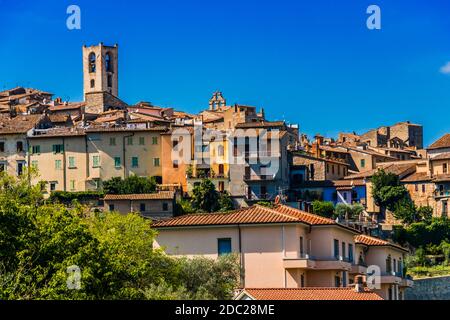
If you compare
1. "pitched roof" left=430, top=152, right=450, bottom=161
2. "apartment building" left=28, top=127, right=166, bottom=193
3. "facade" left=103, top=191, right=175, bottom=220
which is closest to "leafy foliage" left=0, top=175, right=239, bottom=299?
"facade" left=103, top=191, right=175, bottom=220

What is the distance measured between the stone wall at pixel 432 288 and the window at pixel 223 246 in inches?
1269

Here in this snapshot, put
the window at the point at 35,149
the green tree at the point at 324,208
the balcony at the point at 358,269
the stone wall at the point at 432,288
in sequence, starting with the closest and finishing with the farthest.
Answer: the balcony at the point at 358,269 → the stone wall at the point at 432,288 → the green tree at the point at 324,208 → the window at the point at 35,149

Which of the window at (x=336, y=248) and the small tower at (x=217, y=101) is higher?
the small tower at (x=217, y=101)

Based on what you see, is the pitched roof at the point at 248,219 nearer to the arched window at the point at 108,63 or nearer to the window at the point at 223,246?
the window at the point at 223,246

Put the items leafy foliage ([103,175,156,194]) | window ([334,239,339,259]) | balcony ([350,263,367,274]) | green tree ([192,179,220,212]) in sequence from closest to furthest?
window ([334,239,339,259]), balcony ([350,263,367,274]), green tree ([192,179,220,212]), leafy foliage ([103,175,156,194])

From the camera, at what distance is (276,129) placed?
98.0 metres

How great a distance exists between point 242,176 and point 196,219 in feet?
167

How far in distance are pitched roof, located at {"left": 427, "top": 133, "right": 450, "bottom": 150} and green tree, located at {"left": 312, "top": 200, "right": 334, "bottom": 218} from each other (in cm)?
1846

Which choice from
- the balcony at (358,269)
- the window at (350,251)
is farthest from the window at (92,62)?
the window at (350,251)

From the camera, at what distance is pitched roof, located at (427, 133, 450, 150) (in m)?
106

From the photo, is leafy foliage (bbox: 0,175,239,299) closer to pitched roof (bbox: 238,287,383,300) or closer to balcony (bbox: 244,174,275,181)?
pitched roof (bbox: 238,287,383,300)

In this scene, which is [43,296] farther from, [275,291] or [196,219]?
[196,219]

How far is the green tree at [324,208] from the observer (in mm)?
88719
